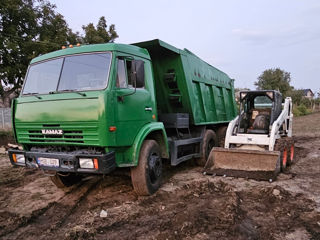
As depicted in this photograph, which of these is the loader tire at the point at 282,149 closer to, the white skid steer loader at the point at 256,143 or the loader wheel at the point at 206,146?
the white skid steer loader at the point at 256,143

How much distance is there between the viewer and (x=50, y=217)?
368 cm

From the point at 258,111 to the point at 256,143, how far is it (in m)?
1.73

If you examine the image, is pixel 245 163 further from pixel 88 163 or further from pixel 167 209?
pixel 88 163

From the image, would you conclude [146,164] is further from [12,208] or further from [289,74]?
[289,74]

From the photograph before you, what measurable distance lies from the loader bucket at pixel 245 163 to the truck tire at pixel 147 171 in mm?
1734

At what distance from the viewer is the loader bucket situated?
533 cm

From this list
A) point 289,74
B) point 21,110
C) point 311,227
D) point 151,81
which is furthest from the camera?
point 289,74

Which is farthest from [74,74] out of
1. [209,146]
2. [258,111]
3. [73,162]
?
[258,111]

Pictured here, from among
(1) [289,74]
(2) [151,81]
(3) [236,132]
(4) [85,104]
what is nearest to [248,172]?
(3) [236,132]

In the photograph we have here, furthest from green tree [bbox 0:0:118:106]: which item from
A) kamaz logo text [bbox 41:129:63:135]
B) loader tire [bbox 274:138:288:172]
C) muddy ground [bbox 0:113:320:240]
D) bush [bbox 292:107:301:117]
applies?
bush [bbox 292:107:301:117]

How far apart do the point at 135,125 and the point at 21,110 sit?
6.16 feet

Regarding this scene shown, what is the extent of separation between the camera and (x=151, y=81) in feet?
15.4

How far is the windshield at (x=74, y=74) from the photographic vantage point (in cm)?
370

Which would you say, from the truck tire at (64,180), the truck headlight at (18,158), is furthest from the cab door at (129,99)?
the truck tire at (64,180)
